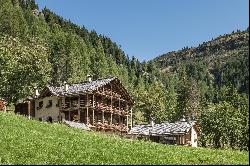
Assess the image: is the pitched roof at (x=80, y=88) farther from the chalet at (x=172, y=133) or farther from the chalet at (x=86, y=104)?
the chalet at (x=172, y=133)

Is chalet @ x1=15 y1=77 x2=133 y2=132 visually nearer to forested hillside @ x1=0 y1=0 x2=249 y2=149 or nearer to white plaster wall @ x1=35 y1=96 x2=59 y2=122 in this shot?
white plaster wall @ x1=35 y1=96 x2=59 y2=122

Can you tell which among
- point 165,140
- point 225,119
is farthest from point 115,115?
point 225,119

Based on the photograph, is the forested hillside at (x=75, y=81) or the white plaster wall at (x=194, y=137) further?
the forested hillside at (x=75, y=81)

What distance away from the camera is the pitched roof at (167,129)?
84.1 meters

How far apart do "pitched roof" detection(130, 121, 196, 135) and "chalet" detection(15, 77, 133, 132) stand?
329cm

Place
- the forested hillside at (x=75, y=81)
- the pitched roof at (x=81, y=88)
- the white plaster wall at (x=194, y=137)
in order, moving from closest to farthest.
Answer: the pitched roof at (x=81, y=88)
the white plaster wall at (x=194, y=137)
the forested hillside at (x=75, y=81)

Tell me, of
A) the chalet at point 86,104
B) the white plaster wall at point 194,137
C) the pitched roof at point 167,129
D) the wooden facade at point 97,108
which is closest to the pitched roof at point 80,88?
the chalet at point 86,104

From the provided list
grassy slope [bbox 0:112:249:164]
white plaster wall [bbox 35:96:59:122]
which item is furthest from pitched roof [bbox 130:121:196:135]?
grassy slope [bbox 0:112:249:164]

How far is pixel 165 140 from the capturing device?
86000mm

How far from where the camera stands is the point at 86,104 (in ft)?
277

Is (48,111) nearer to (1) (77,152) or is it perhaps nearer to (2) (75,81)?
(1) (77,152)

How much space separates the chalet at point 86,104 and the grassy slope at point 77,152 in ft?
107

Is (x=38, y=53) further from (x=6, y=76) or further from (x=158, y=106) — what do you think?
(x=158, y=106)

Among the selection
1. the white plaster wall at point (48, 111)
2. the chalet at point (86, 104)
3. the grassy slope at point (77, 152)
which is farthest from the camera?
the white plaster wall at point (48, 111)
